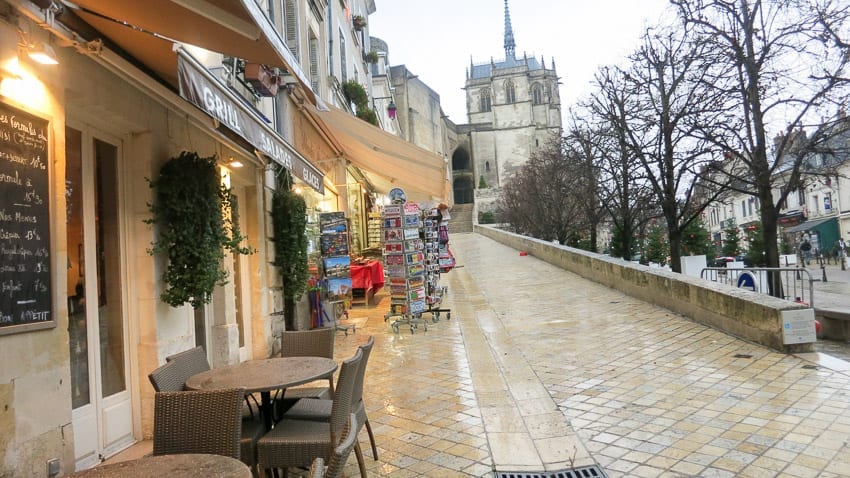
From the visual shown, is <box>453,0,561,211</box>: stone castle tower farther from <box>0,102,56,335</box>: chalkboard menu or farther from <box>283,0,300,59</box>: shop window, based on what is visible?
<box>0,102,56,335</box>: chalkboard menu

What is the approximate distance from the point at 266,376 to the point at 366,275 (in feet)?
26.0

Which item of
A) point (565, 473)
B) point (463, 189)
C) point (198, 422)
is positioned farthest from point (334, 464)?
point (463, 189)

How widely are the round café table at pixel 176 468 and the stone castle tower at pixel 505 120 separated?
6300cm

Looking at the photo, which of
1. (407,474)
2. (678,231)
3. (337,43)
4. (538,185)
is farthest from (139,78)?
(538,185)

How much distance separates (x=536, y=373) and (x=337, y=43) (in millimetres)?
11434

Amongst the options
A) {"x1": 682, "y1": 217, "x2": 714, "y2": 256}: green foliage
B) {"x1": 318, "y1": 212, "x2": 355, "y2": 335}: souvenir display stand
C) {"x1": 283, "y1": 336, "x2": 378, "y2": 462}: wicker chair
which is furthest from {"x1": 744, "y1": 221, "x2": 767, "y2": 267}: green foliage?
{"x1": 283, "y1": 336, "x2": 378, "y2": 462}: wicker chair

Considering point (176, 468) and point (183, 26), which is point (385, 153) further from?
point (176, 468)

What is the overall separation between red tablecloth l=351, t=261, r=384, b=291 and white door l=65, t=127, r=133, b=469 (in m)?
6.71

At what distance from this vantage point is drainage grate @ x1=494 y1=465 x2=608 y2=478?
3.16m

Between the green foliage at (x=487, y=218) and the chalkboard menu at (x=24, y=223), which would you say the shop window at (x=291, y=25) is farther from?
the green foliage at (x=487, y=218)

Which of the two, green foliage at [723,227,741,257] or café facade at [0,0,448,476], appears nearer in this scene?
café facade at [0,0,448,476]

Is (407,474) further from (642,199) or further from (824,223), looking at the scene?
(824,223)

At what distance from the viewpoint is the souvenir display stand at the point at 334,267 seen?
8.31m

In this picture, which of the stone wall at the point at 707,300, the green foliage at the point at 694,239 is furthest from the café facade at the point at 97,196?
the green foliage at the point at 694,239
